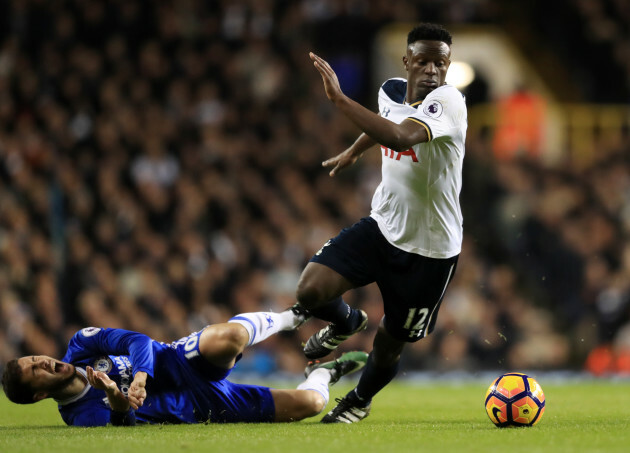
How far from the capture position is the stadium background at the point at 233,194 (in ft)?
44.9

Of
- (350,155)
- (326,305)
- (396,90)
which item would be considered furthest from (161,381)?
(396,90)

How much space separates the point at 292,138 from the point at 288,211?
149cm

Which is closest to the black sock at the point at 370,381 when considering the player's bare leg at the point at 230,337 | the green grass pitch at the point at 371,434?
the green grass pitch at the point at 371,434

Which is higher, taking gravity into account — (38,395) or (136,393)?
(136,393)

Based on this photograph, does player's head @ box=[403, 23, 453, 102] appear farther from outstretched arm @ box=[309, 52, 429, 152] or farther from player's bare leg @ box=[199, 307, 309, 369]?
player's bare leg @ box=[199, 307, 309, 369]

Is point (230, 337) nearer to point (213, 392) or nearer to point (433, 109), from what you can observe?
point (213, 392)

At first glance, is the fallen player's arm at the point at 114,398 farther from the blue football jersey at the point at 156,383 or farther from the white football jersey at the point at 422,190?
the white football jersey at the point at 422,190

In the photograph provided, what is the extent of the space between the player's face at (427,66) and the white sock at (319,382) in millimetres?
2257

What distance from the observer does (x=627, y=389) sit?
10.8 metres

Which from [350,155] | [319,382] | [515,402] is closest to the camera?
[515,402]

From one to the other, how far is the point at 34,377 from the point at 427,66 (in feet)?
10.7

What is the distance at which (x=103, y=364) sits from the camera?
6715 millimetres

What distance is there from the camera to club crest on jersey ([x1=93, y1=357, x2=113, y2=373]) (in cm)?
668

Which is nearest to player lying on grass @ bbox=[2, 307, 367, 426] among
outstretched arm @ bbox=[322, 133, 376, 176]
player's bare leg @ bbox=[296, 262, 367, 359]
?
player's bare leg @ bbox=[296, 262, 367, 359]
